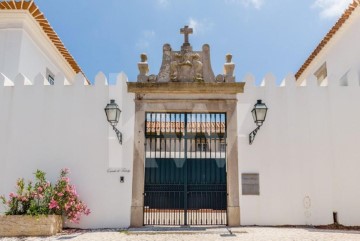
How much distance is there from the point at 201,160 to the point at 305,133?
233 centimetres

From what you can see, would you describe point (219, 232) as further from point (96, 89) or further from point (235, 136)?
point (96, 89)

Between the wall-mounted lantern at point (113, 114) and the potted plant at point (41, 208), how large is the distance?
130cm

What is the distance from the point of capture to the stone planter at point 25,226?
6398mm

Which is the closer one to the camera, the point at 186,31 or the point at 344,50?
the point at 186,31

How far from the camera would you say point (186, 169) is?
758 centimetres

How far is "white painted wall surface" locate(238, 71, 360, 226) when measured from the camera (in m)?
7.35

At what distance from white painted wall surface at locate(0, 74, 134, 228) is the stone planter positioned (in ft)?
3.29

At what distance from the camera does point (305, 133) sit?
25.1 ft

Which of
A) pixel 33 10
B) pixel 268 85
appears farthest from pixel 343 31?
pixel 33 10

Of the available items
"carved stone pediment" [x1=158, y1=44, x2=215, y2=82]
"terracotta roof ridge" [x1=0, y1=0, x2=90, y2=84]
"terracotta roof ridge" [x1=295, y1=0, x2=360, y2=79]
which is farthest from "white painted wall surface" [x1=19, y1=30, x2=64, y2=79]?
"terracotta roof ridge" [x1=295, y1=0, x2=360, y2=79]

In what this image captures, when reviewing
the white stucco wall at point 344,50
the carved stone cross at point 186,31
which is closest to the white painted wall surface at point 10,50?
the carved stone cross at point 186,31

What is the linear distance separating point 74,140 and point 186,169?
2502 millimetres

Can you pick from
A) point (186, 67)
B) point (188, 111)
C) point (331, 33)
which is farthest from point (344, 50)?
point (188, 111)

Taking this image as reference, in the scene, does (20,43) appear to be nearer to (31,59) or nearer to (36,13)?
(31,59)
